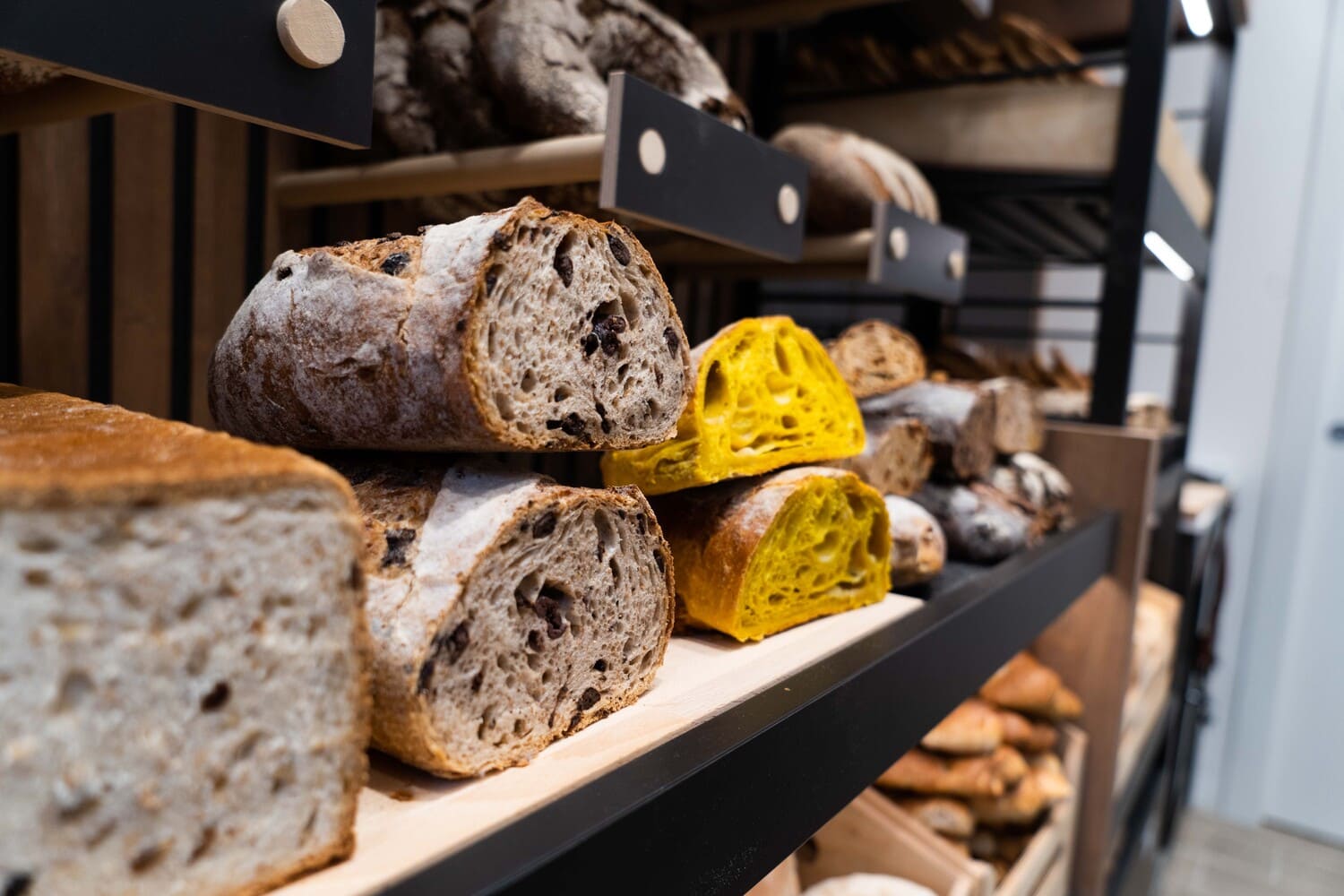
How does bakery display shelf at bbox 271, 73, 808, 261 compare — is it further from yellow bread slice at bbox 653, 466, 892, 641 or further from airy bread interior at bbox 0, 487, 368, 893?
airy bread interior at bbox 0, 487, 368, 893

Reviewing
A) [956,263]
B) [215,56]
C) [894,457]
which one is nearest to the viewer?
[215,56]

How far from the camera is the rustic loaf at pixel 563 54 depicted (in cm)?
97

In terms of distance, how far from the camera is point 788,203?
1.12 meters

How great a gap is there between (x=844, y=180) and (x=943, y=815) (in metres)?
1.05

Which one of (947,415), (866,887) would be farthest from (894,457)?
(866,887)

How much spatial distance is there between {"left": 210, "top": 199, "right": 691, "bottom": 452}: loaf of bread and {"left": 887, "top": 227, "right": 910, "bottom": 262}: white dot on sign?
760 millimetres

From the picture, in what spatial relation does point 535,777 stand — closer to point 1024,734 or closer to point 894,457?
point 894,457

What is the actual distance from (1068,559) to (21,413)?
4.44 ft

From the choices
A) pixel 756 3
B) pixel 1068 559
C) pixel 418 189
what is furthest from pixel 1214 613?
pixel 418 189

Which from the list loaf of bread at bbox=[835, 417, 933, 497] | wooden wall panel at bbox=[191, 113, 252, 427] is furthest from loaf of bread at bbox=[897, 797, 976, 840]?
wooden wall panel at bbox=[191, 113, 252, 427]

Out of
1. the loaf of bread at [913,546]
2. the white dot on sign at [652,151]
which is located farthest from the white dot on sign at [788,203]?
the loaf of bread at [913,546]

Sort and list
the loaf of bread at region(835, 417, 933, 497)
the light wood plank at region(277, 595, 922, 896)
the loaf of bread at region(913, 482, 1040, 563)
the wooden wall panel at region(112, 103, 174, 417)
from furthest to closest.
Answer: the loaf of bread at region(913, 482, 1040, 563) < the loaf of bread at region(835, 417, 933, 497) < the wooden wall panel at region(112, 103, 174, 417) < the light wood plank at region(277, 595, 922, 896)

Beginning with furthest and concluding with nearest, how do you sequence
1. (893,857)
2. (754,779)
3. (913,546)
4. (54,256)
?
(893,857), (913,546), (54,256), (754,779)

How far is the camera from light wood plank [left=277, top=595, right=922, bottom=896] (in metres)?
0.48
